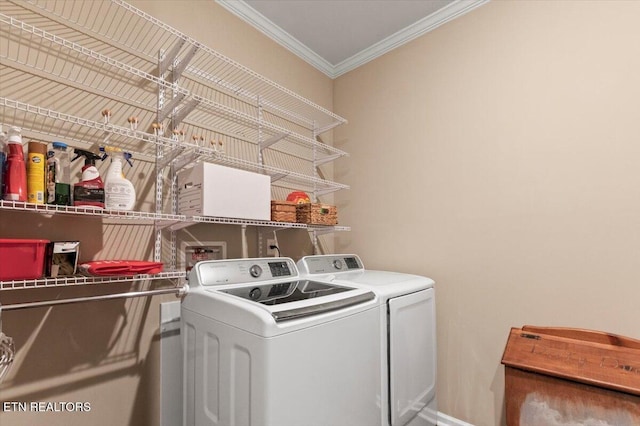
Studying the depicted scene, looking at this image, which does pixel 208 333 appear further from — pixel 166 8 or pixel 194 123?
pixel 166 8

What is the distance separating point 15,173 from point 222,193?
0.70 meters

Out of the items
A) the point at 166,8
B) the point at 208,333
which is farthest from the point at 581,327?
the point at 166,8

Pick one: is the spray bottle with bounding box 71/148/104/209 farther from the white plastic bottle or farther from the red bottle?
the red bottle

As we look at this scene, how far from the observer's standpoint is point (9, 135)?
39.3 inches

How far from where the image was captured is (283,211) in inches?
71.7

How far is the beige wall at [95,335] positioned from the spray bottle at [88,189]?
11.1 inches

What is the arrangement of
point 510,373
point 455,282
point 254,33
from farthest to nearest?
point 254,33, point 455,282, point 510,373

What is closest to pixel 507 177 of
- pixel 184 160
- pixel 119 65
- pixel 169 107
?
pixel 184 160

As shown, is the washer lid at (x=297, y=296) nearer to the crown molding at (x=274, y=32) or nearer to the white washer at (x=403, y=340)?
the white washer at (x=403, y=340)

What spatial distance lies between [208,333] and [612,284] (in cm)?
185

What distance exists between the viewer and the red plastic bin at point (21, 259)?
0.91 meters

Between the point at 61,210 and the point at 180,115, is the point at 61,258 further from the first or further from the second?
A: the point at 180,115

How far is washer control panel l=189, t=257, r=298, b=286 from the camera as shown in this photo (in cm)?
140

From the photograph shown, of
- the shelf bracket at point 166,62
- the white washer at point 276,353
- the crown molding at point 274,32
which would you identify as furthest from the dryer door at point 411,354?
the crown molding at point 274,32
